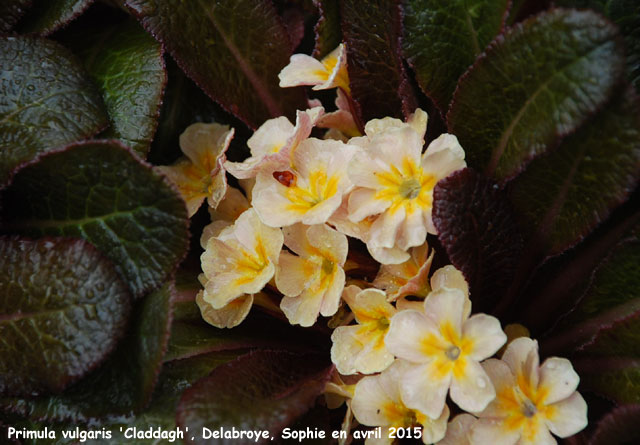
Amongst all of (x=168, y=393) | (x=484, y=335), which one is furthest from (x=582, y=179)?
(x=168, y=393)

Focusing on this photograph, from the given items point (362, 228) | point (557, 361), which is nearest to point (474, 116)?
point (362, 228)

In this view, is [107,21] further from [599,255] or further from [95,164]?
[599,255]

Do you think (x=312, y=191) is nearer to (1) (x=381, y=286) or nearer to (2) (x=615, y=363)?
(1) (x=381, y=286)

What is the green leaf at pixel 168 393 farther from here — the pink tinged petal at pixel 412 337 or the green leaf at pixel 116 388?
the pink tinged petal at pixel 412 337

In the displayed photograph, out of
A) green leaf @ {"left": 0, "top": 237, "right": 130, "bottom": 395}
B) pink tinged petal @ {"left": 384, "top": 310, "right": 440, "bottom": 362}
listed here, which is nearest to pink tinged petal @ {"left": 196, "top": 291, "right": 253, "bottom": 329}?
green leaf @ {"left": 0, "top": 237, "right": 130, "bottom": 395}

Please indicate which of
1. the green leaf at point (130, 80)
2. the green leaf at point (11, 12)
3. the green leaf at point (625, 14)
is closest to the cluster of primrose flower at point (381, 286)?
the green leaf at point (130, 80)

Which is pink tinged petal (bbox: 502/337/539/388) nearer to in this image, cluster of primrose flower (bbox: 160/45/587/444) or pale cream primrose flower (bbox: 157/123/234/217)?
cluster of primrose flower (bbox: 160/45/587/444)
